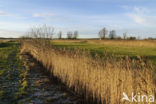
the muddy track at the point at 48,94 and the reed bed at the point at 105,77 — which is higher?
the reed bed at the point at 105,77

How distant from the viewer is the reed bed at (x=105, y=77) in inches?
87.7

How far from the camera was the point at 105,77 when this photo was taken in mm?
2990

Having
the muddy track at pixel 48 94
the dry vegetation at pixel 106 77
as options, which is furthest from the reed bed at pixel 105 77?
the muddy track at pixel 48 94

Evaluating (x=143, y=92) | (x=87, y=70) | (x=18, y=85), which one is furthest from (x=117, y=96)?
(x=18, y=85)

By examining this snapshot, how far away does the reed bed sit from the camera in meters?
2.23

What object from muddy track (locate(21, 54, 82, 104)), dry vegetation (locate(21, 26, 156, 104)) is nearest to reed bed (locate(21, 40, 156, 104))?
dry vegetation (locate(21, 26, 156, 104))

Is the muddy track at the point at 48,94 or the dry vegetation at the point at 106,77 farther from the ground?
the dry vegetation at the point at 106,77

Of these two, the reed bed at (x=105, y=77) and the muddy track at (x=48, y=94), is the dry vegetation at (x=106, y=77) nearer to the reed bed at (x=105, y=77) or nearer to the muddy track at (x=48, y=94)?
the reed bed at (x=105, y=77)

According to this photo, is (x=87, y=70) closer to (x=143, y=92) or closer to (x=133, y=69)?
(x=133, y=69)

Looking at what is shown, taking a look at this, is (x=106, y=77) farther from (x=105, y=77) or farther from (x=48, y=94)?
(x=48, y=94)

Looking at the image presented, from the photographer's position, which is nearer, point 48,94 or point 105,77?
point 105,77

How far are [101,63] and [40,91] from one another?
2413 millimetres

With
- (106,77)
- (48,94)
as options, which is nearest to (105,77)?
(106,77)

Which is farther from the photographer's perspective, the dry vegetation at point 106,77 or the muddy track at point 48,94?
the muddy track at point 48,94
